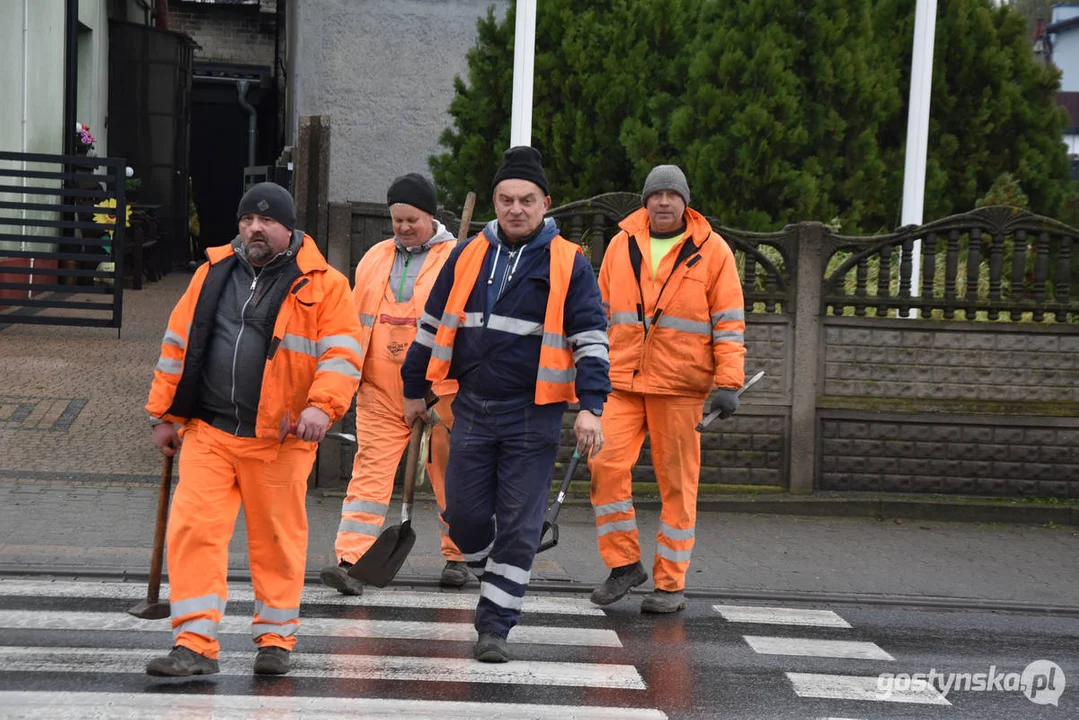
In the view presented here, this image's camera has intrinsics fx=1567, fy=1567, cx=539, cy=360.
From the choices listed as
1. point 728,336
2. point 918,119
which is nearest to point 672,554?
point 728,336

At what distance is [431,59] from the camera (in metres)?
19.3

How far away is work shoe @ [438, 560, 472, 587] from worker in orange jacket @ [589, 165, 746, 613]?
668mm

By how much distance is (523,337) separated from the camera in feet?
21.2

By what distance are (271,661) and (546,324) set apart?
173 cm

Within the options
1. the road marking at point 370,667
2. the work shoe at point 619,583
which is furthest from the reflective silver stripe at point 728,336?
the road marking at point 370,667

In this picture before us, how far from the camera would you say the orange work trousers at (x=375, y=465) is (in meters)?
7.62

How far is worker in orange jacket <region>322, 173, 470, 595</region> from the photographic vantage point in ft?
25.0

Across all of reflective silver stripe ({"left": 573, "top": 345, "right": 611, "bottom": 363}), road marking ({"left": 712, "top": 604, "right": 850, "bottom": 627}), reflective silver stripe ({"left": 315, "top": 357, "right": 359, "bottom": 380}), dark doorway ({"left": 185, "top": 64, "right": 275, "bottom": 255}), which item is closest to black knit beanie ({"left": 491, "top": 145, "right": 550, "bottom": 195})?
reflective silver stripe ({"left": 573, "top": 345, "right": 611, "bottom": 363})

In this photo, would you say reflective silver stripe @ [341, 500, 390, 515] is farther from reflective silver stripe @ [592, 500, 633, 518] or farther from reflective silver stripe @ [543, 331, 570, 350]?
reflective silver stripe @ [543, 331, 570, 350]

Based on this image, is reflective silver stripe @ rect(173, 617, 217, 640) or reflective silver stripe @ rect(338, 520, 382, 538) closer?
reflective silver stripe @ rect(173, 617, 217, 640)

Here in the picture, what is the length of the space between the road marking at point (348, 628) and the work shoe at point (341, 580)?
1.46 ft

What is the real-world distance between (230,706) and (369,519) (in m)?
2.15

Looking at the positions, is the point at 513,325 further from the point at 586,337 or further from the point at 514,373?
the point at 586,337

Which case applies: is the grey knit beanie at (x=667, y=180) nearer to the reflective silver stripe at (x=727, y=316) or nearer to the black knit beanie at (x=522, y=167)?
the reflective silver stripe at (x=727, y=316)
